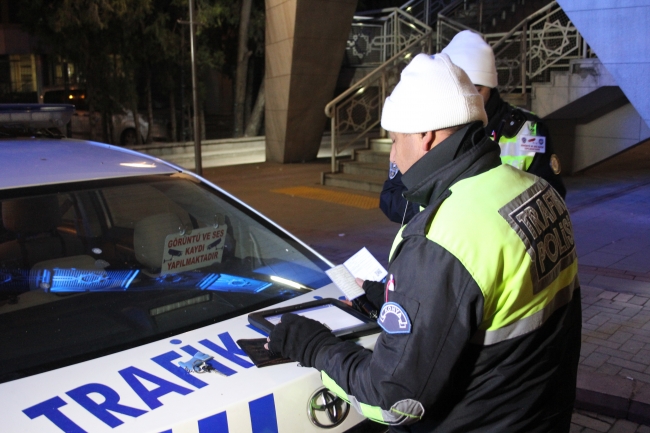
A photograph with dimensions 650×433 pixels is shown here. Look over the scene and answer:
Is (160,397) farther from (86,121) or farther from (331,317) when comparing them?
(86,121)

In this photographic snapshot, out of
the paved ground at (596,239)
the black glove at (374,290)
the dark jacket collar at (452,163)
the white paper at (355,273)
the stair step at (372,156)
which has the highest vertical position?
the dark jacket collar at (452,163)

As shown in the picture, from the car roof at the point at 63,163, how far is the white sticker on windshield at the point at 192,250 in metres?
0.32

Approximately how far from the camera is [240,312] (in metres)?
2.44

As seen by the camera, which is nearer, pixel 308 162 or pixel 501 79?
pixel 501 79

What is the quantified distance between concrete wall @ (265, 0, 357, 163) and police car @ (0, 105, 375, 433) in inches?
376

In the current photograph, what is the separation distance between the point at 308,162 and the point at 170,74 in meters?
4.08

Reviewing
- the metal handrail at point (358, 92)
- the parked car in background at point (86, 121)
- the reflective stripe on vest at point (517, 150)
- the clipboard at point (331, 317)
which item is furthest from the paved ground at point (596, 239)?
the parked car in background at point (86, 121)

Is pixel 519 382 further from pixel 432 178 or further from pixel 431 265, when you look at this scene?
pixel 432 178

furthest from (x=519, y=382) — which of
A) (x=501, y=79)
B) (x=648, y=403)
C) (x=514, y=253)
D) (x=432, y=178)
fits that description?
(x=501, y=79)

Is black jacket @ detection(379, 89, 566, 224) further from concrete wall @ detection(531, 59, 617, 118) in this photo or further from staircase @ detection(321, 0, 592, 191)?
concrete wall @ detection(531, 59, 617, 118)

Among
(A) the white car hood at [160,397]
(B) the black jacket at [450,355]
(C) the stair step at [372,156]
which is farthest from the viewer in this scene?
(C) the stair step at [372,156]

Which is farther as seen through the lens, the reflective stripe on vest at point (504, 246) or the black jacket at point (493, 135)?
the black jacket at point (493, 135)

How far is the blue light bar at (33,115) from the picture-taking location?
3.39m

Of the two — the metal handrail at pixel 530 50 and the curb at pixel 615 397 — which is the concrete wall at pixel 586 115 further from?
the curb at pixel 615 397
